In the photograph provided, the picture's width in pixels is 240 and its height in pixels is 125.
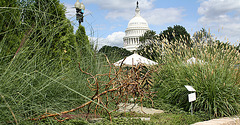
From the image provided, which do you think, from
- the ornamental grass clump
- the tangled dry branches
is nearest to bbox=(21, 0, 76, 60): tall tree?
the tangled dry branches

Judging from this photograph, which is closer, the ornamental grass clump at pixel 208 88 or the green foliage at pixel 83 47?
the green foliage at pixel 83 47

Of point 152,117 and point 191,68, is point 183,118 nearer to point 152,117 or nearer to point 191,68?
point 152,117

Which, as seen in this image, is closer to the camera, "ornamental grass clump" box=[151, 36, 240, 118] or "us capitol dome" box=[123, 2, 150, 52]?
"ornamental grass clump" box=[151, 36, 240, 118]

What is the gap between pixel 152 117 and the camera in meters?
3.94

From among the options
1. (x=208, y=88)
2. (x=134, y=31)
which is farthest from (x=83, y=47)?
(x=134, y=31)

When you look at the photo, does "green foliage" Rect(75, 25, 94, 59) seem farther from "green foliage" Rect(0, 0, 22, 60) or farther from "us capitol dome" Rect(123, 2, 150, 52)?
"us capitol dome" Rect(123, 2, 150, 52)

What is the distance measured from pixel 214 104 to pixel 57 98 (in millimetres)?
3299

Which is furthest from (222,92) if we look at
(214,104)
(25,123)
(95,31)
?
(25,123)

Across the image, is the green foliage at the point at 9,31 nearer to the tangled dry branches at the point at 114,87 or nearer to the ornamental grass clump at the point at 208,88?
the tangled dry branches at the point at 114,87

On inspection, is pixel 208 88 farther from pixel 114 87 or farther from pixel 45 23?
pixel 45 23

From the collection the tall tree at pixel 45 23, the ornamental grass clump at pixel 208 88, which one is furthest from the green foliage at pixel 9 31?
the ornamental grass clump at pixel 208 88


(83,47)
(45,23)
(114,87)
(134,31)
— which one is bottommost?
(114,87)

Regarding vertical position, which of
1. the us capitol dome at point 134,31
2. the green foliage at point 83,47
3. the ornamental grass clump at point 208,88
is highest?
the us capitol dome at point 134,31

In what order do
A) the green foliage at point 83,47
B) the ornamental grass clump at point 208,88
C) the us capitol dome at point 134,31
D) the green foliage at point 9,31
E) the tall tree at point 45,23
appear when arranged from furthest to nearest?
1. the us capitol dome at point 134,31
2. the ornamental grass clump at point 208,88
3. the green foliage at point 83,47
4. the green foliage at point 9,31
5. the tall tree at point 45,23
